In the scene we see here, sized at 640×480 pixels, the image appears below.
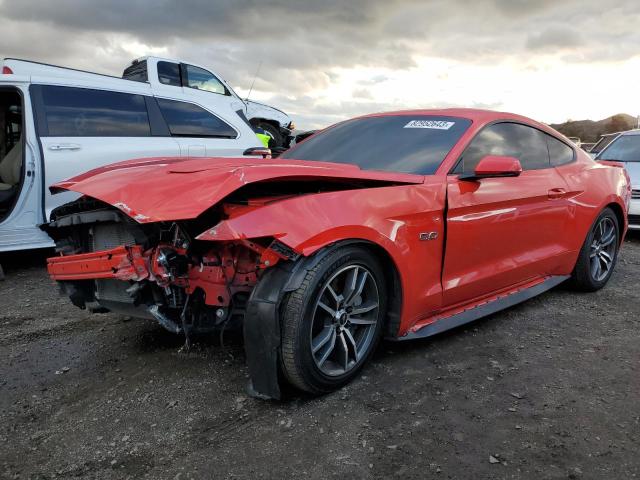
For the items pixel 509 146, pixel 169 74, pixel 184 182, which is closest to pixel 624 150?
pixel 509 146

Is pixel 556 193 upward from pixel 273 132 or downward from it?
downward

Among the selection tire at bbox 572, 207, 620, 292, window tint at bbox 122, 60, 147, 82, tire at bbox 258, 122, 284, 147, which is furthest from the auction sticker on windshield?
tire at bbox 258, 122, 284, 147

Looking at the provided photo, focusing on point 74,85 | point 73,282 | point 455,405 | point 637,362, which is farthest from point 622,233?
point 74,85

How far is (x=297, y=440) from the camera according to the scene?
7.66 feet

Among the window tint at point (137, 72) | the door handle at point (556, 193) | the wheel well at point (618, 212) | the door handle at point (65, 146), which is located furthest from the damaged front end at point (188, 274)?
the window tint at point (137, 72)

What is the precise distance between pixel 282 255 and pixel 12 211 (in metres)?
3.55

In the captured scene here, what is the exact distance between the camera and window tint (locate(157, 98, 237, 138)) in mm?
6043

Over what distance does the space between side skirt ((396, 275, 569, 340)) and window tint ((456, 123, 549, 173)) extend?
89 centimetres

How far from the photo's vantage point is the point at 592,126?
38.1m

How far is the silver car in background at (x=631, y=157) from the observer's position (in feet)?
23.0

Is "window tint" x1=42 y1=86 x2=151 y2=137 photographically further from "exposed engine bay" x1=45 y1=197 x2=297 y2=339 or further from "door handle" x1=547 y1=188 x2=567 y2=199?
"door handle" x1=547 y1=188 x2=567 y2=199

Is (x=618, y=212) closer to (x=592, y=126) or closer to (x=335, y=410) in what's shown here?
(x=335, y=410)

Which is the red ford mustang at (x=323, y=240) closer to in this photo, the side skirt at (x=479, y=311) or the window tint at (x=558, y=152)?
the side skirt at (x=479, y=311)

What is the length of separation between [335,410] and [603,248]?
11.0 feet
